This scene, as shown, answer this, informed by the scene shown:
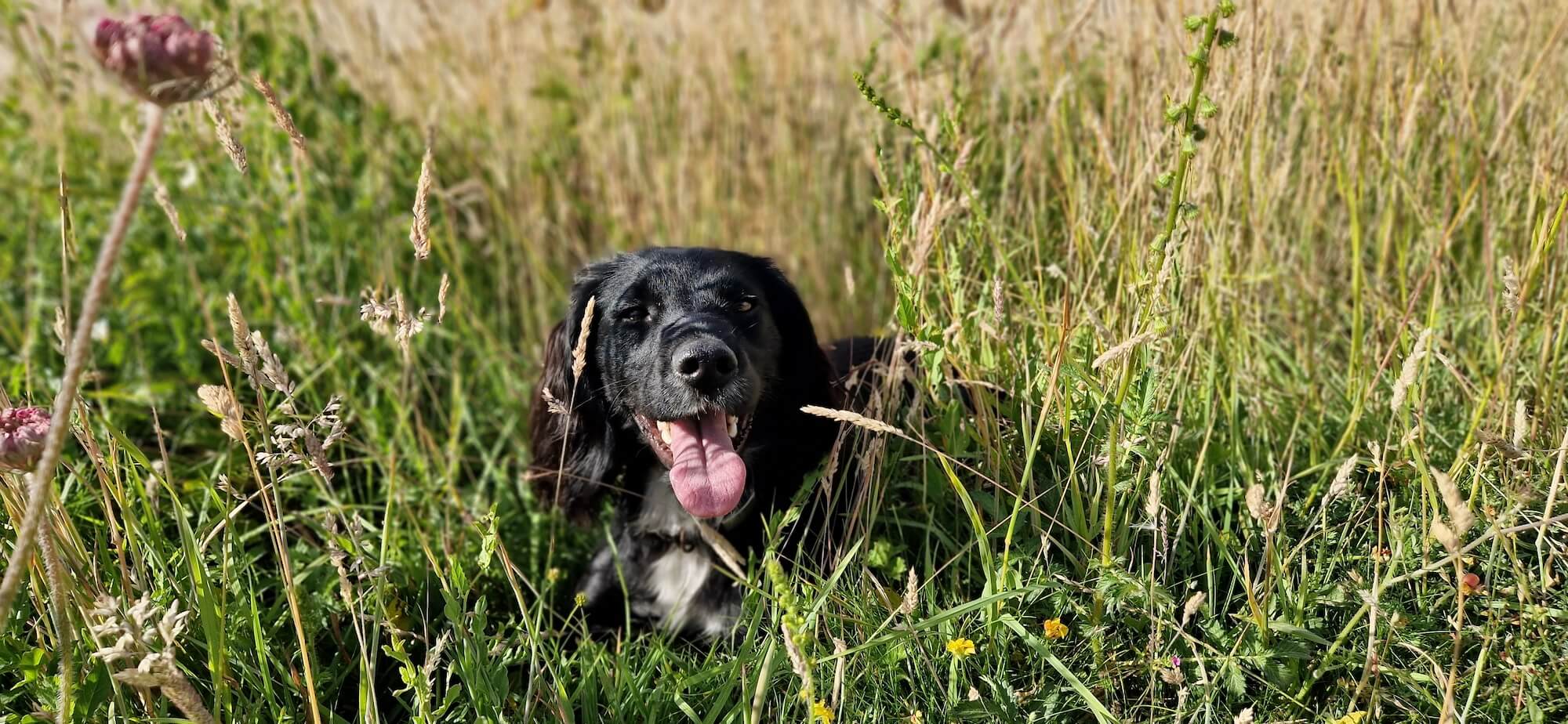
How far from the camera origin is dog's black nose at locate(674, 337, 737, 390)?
7.68 feet

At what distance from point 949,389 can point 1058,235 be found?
828mm

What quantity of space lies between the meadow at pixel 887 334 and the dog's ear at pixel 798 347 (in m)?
0.27

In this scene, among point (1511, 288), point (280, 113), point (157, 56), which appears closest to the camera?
point (157, 56)

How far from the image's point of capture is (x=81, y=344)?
1212 millimetres

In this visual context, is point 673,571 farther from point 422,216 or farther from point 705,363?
point 422,216

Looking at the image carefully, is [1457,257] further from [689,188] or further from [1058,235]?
[689,188]

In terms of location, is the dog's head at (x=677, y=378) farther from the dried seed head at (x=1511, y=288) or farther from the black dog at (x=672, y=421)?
the dried seed head at (x=1511, y=288)

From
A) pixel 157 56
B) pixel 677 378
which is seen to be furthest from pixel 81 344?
pixel 677 378

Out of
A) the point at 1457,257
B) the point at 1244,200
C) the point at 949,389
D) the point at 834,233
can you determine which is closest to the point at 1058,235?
the point at 1244,200

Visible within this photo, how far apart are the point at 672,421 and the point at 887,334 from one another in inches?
22.6

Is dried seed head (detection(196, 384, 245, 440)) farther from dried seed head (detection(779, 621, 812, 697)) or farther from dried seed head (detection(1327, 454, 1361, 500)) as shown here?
dried seed head (detection(1327, 454, 1361, 500))

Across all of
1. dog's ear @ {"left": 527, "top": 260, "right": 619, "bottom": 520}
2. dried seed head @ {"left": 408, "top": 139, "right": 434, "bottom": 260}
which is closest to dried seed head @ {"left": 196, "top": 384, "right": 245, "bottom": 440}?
dried seed head @ {"left": 408, "top": 139, "right": 434, "bottom": 260}

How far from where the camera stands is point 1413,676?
194 cm

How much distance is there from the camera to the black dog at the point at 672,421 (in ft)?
8.22
